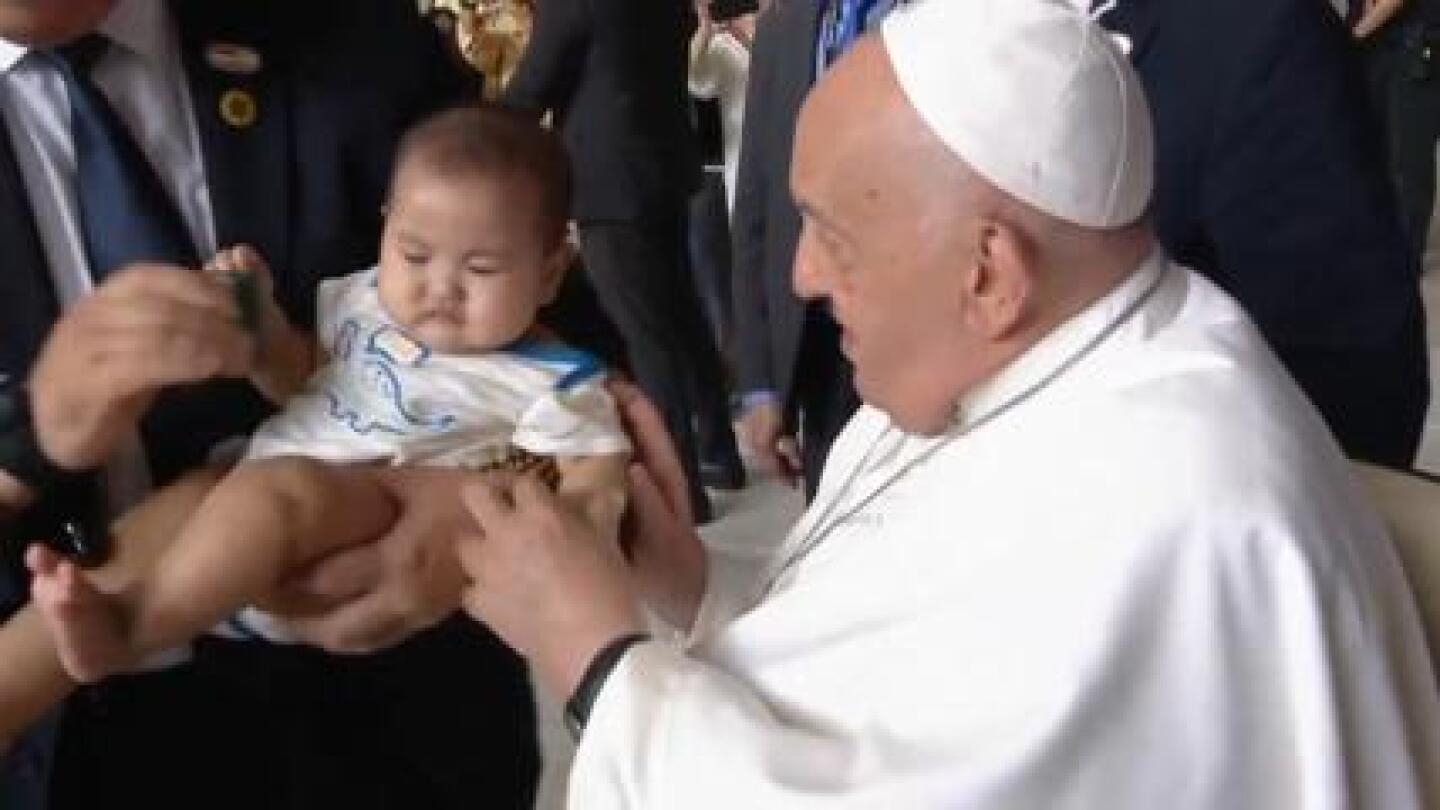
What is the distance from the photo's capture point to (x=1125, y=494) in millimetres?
1452

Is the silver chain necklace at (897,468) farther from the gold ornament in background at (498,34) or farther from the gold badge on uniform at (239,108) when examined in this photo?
the gold ornament in background at (498,34)

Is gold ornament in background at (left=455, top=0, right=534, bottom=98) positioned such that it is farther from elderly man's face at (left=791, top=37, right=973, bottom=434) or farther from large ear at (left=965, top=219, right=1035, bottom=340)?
large ear at (left=965, top=219, right=1035, bottom=340)

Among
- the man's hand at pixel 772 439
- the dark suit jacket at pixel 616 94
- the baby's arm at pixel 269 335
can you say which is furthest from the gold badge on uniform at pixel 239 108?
the dark suit jacket at pixel 616 94

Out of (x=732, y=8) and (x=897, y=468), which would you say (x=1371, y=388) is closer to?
(x=897, y=468)

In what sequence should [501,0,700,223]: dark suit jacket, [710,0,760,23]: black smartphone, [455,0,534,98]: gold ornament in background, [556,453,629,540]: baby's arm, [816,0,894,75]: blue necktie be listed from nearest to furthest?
[556,453,629,540]: baby's arm < [816,0,894,75]: blue necktie < [501,0,700,223]: dark suit jacket < [710,0,760,23]: black smartphone < [455,0,534,98]: gold ornament in background

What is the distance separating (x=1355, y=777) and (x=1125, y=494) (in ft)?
0.93

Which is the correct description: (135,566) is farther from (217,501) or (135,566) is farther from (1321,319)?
(1321,319)

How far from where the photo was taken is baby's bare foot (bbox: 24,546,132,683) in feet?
4.79

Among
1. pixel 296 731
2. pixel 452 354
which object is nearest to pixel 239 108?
pixel 452 354

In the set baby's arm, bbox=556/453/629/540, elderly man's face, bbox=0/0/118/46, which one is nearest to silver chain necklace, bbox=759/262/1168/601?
baby's arm, bbox=556/453/629/540

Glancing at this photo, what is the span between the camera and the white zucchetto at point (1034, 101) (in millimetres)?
1518

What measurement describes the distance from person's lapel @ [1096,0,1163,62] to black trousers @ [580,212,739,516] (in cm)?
253

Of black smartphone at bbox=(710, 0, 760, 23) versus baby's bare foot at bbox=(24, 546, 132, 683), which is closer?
baby's bare foot at bbox=(24, 546, 132, 683)

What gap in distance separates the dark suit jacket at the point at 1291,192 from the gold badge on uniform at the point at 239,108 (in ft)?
3.31
